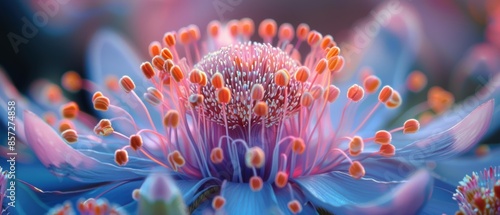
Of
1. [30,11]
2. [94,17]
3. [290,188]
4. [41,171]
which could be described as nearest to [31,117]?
[41,171]

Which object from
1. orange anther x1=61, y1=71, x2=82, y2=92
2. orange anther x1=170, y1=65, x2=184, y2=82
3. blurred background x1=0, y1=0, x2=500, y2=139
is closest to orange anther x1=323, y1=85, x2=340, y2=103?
orange anther x1=170, y1=65, x2=184, y2=82

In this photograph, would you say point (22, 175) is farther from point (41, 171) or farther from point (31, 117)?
point (31, 117)

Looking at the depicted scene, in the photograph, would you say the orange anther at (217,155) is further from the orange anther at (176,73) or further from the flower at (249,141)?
the orange anther at (176,73)

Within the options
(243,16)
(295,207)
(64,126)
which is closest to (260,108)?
(295,207)

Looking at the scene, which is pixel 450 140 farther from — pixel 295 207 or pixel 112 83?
pixel 112 83

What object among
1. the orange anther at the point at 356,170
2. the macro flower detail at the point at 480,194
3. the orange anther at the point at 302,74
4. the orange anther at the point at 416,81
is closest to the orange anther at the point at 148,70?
the orange anther at the point at 302,74

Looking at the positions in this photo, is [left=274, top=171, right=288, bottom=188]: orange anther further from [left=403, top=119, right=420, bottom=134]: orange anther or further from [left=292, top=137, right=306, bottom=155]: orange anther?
[left=403, top=119, right=420, bottom=134]: orange anther
